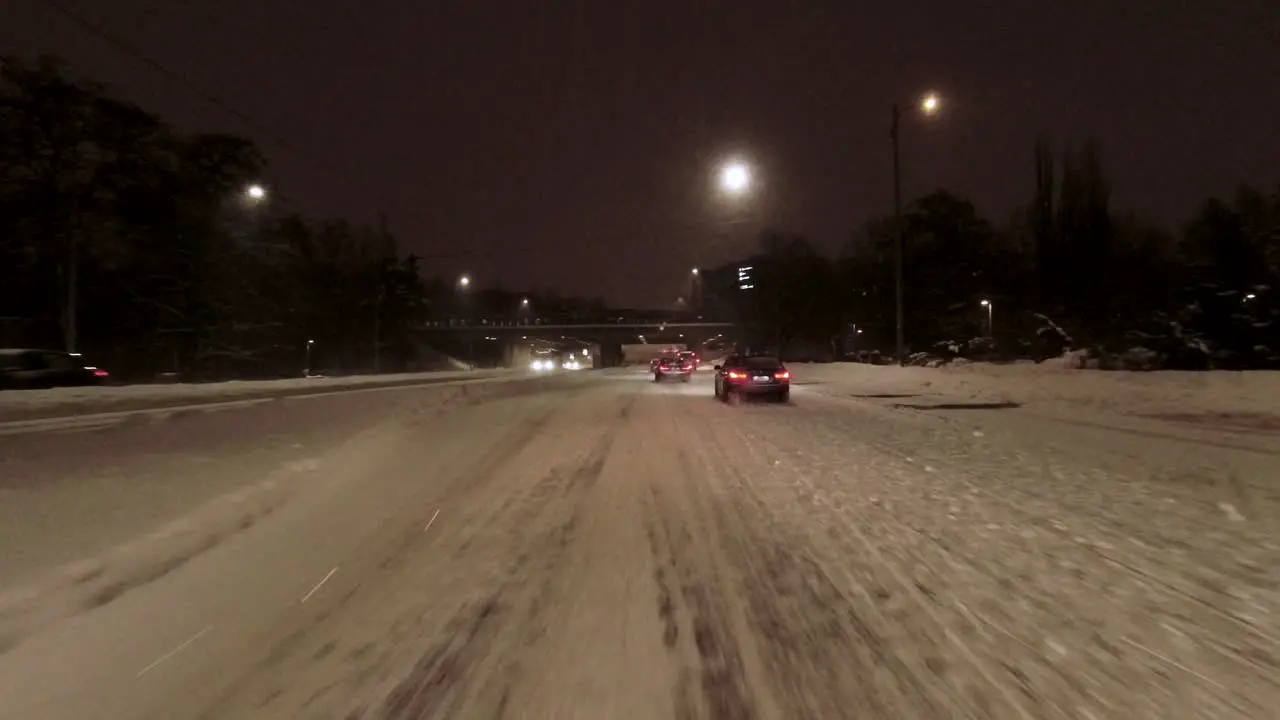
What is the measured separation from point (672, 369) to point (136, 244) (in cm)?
2706

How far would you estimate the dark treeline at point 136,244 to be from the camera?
140ft

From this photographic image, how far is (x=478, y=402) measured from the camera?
29.7 metres

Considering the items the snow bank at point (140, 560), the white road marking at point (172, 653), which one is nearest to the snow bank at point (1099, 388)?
the snow bank at point (140, 560)

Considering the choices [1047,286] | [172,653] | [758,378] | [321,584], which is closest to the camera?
[172,653]

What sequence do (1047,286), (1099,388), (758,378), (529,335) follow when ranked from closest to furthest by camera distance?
(1099,388)
(758,378)
(1047,286)
(529,335)

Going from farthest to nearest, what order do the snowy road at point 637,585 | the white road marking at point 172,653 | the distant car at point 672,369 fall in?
the distant car at point 672,369 → the white road marking at point 172,653 → the snowy road at point 637,585

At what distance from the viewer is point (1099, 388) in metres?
26.1

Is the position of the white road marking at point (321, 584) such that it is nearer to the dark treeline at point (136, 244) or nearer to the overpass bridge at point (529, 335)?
the dark treeline at point (136, 244)

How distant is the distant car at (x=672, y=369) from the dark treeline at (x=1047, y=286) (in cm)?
1680

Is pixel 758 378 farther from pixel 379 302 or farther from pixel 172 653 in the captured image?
pixel 379 302

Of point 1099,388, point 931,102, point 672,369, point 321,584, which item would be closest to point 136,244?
point 672,369

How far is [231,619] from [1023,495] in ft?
26.4

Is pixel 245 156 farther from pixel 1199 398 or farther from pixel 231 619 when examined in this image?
pixel 231 619

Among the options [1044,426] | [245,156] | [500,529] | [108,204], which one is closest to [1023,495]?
[500,529]
